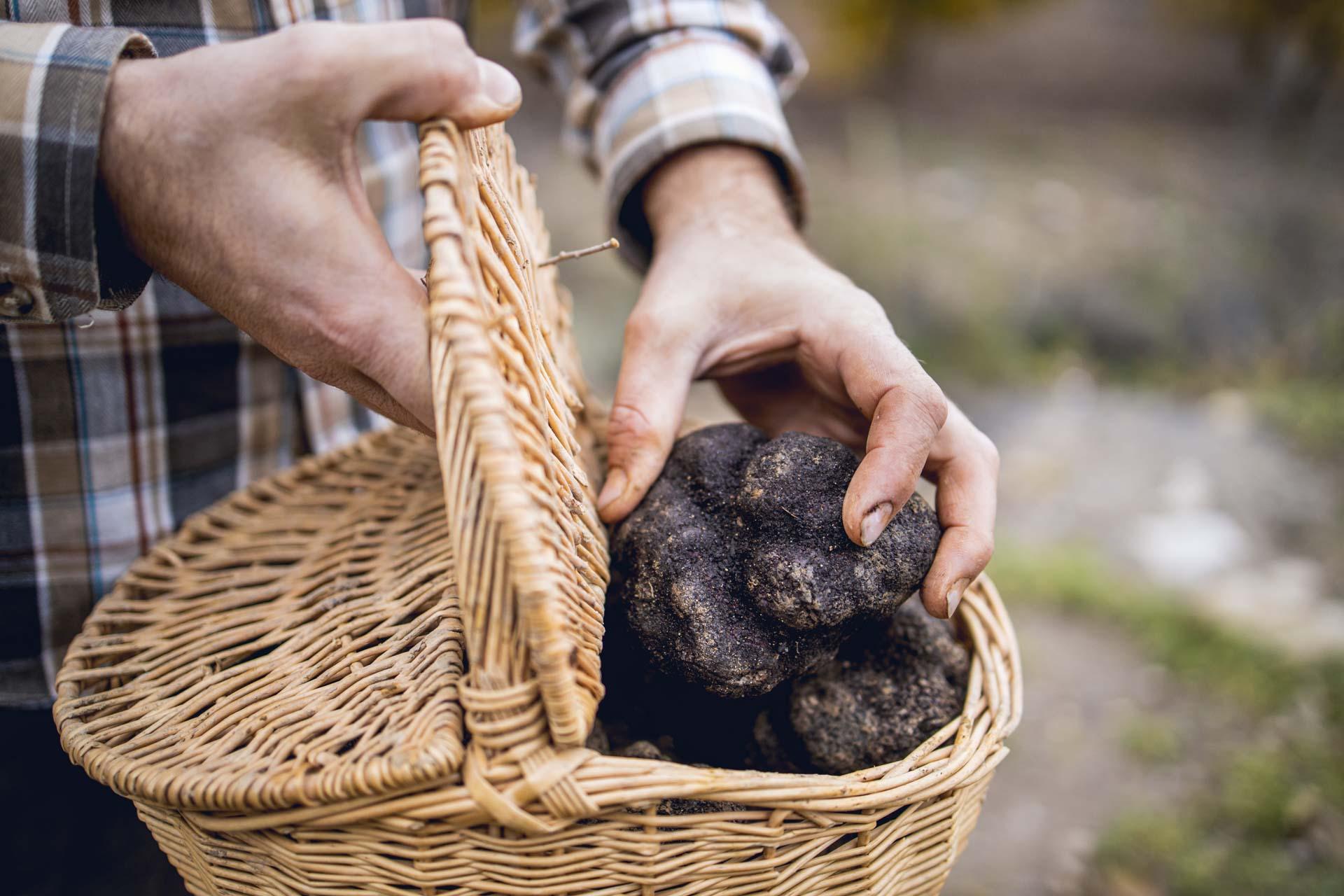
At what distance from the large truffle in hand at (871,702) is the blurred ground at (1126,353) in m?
1.02

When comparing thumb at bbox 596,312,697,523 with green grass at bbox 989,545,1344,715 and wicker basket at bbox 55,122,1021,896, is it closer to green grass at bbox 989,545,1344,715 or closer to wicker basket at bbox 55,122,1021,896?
wicker basket at bbox 55,122,1021,896

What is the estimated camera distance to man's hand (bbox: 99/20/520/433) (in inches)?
28.7

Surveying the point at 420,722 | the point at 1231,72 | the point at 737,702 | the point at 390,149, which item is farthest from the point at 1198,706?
the point at 1231,72

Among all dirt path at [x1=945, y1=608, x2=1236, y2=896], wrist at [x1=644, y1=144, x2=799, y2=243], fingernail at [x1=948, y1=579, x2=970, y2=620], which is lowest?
dirt path at [x1=945, y1=608, x2=1236, y2=896]

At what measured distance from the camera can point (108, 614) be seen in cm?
108

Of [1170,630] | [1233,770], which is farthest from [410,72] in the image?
[1170,630]

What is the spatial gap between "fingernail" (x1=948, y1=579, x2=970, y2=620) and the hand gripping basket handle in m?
0.43

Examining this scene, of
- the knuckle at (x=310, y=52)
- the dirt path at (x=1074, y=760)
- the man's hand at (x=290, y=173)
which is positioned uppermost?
the knuckle at (x=310, y=52)

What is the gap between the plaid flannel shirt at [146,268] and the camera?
77 centimetres

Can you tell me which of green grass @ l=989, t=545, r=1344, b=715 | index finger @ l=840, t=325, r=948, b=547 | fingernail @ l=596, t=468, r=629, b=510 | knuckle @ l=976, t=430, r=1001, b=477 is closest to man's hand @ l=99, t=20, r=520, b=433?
fingernail @ l=596, t=468, r=629, b=510

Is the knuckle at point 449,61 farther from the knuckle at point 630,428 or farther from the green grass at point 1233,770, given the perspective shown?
the green grass at point 1233,770

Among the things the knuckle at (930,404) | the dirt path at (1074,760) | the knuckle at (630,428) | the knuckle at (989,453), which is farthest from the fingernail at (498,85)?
the dirt path at (1074,760)

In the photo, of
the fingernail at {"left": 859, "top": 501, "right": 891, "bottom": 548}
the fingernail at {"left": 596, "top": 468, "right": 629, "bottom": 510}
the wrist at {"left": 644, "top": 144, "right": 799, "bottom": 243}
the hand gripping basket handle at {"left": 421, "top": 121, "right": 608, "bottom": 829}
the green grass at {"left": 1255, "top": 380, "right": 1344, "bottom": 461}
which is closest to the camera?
the hand gripping basket handle at {"left": 421, "top": 121, "right": 608, "bottom": 829}

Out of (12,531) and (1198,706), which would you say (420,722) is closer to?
(12,531)
